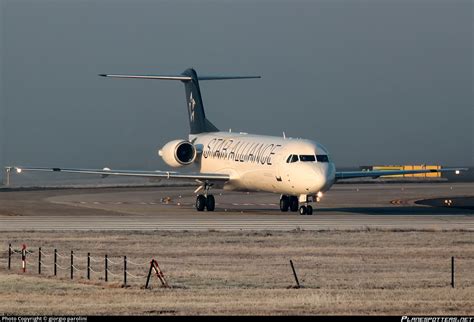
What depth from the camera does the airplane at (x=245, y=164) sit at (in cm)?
5497

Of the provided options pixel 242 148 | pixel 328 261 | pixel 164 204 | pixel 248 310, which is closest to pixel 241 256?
pixel 328 261

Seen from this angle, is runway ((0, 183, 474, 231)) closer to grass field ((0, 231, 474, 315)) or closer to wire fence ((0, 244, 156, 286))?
grass field ((0, 231, 474, 315))

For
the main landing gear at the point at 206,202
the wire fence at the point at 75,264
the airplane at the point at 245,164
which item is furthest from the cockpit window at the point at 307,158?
the wire fence at the point at 75,264

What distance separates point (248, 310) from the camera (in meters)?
24.4

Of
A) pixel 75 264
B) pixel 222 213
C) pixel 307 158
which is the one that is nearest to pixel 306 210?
pixel 307 158

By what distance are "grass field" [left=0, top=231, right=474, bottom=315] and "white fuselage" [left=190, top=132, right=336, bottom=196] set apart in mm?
10293

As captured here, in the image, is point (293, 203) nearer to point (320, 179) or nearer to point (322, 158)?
point (322, 158)

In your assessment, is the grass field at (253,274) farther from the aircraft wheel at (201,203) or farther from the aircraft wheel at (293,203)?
the aircraft wheel at (201,203)

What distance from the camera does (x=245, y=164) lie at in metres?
60.1

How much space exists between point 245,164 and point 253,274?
2865cm

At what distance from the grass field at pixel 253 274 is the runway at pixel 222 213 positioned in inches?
135

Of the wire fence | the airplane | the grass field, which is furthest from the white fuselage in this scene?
the wire fence

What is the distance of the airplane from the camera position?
180 ft

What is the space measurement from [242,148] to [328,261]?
26.5m
